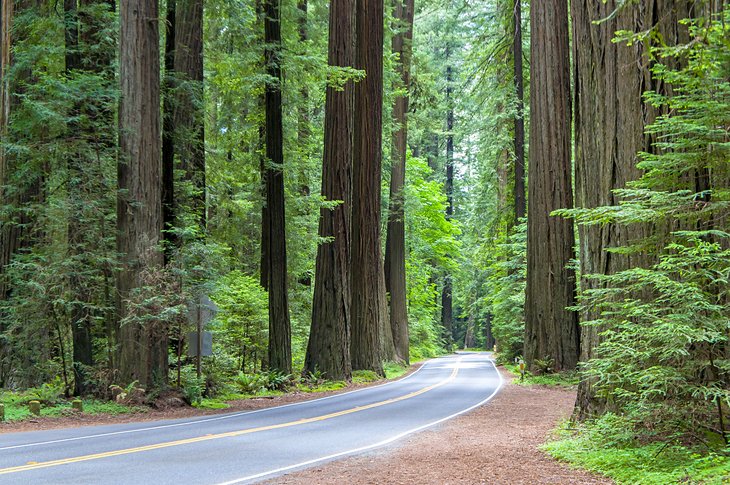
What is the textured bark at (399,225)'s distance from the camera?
34.0 metres

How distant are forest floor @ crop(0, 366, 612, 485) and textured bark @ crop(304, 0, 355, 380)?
546cm

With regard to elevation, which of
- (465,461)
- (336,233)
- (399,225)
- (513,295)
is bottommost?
(465,461)

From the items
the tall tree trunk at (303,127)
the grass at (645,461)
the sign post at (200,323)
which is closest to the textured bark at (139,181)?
the sign post at (200,323)

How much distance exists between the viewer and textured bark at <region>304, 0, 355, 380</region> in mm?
21141

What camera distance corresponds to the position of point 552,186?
20281 mm

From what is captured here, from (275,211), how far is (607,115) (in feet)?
40.2

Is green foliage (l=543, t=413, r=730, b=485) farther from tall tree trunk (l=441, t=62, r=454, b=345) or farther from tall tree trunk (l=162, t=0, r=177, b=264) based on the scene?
tall tree trunk (l=441, t=62, r=454, b=345)

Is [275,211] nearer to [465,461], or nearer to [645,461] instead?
[465,461]

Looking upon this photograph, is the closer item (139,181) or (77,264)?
(77,264)

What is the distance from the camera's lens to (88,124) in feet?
51.7

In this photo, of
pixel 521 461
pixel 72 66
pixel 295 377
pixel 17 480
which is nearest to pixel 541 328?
pixel 295 377

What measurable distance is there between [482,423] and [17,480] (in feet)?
26.5

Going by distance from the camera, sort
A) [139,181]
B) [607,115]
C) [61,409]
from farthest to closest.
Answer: [139,181]
[61,409]
[607,115]

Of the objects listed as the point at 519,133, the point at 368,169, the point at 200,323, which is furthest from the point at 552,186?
the point at 200,323
